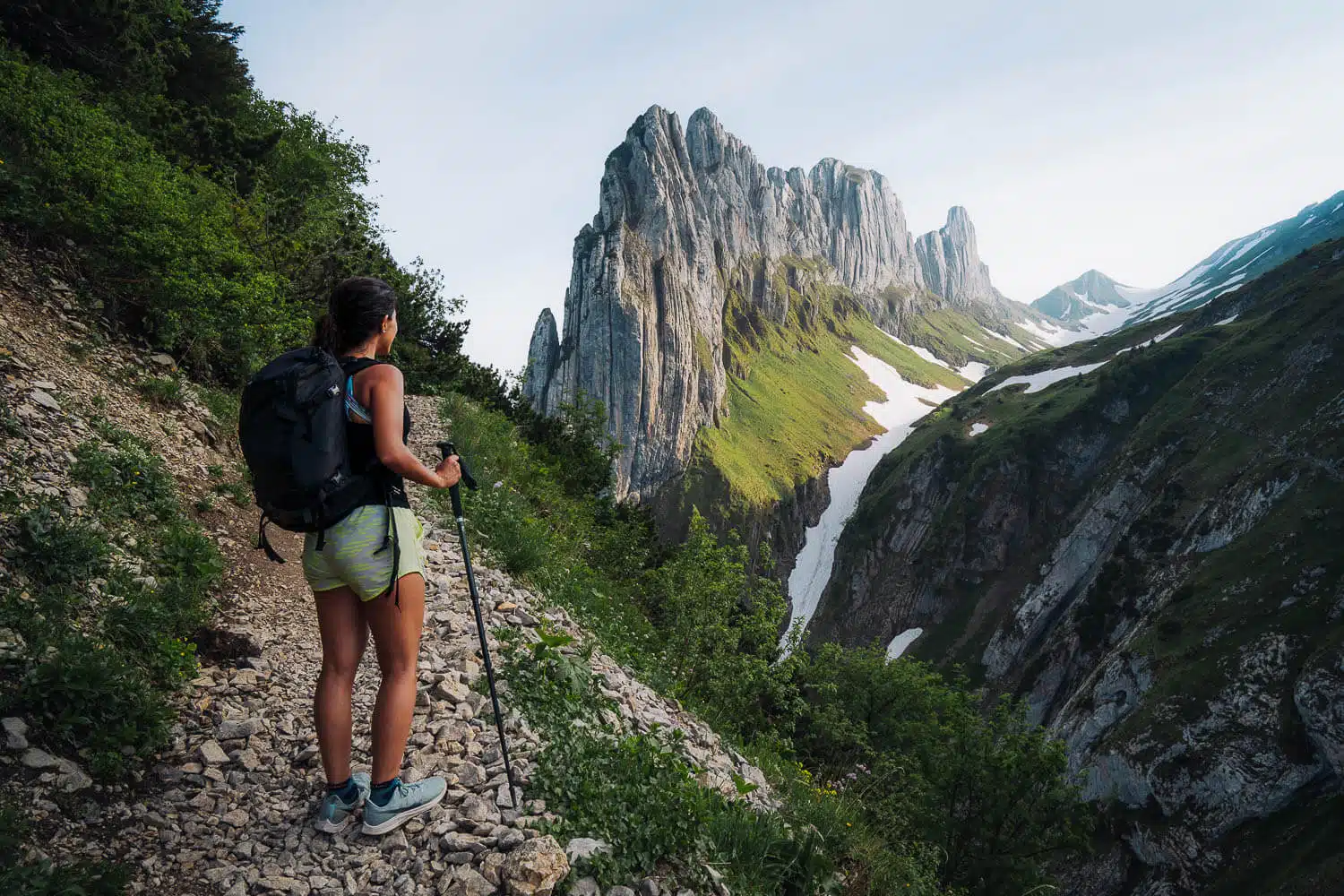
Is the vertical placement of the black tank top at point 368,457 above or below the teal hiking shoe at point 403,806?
above

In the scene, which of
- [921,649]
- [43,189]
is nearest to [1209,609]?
[921,649]

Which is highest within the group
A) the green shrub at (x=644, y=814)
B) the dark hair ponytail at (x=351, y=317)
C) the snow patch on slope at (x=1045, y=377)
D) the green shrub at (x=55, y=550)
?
the dark hair ponytail at (x=351, y=317)

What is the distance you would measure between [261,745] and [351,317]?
3.72 meters

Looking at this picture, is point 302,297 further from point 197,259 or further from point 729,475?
point 729,475

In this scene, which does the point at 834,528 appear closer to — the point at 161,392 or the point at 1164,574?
the point at 1164,574

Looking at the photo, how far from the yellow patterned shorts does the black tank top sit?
8cm

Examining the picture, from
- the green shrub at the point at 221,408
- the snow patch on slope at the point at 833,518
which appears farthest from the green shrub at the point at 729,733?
the snow patch on slope at the point at 833,518

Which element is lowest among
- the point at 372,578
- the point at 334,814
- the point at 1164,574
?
the point at 1164,574

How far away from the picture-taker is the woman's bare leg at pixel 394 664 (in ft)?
13.6

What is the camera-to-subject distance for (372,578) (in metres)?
4.04

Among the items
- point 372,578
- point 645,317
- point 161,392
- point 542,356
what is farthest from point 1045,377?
point 372,578

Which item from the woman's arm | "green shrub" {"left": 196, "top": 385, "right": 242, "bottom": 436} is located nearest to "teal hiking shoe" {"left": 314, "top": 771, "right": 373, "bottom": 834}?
the woman's arm

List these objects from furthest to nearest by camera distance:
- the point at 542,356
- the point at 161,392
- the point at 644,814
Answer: the point at 542,356, the point at 161,392, the point at 644,814

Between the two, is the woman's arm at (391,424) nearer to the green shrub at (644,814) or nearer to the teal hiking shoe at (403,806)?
the teal hiking shoe at (403,806)
